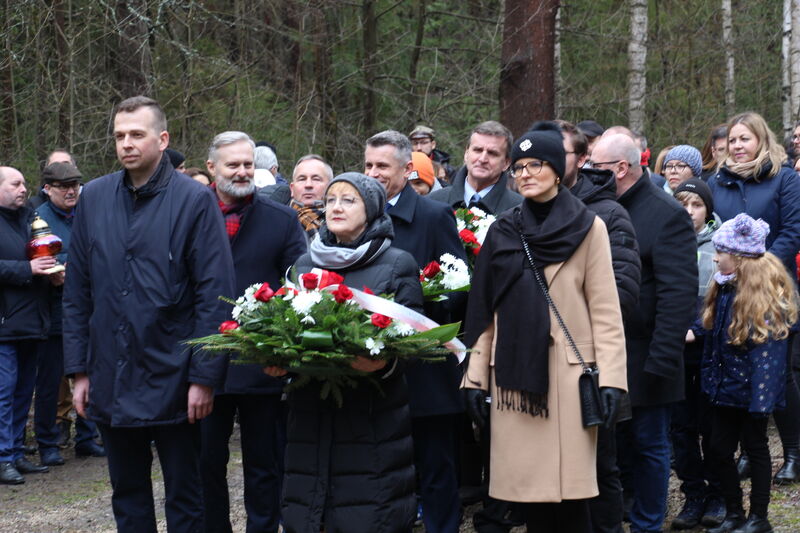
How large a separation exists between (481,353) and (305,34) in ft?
37.0

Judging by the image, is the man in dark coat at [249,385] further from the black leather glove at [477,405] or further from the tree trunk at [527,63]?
the tree trunk at [527,63]

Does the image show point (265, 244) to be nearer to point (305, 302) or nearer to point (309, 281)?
point (309, 281)

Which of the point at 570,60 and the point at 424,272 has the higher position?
the point at 570,60

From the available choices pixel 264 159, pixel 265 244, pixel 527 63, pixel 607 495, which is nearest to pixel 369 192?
pixel 265 244

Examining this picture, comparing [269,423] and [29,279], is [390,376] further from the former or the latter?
[29,279]

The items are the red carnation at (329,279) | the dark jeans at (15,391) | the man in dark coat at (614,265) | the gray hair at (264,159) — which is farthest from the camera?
the gray hair at (264,159)

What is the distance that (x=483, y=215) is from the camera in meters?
6.59

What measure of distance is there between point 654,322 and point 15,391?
18.1 feet

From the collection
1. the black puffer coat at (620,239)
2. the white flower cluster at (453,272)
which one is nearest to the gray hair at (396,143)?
the white flower cluster at (453,272)

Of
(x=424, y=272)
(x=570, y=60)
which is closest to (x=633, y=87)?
(x=570, y=60)

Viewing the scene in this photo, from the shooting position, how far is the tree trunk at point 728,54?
1995cm

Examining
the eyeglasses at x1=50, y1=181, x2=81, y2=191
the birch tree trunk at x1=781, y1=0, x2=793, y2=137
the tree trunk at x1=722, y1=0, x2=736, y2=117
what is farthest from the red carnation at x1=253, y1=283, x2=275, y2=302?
the tree trunk at x1=722, y1=0, x2=736, y2=117

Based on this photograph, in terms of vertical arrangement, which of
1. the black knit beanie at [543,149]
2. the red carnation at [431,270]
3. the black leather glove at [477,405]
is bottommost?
the black leather glove at [477,405]

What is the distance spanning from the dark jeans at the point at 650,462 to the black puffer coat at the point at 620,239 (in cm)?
71
